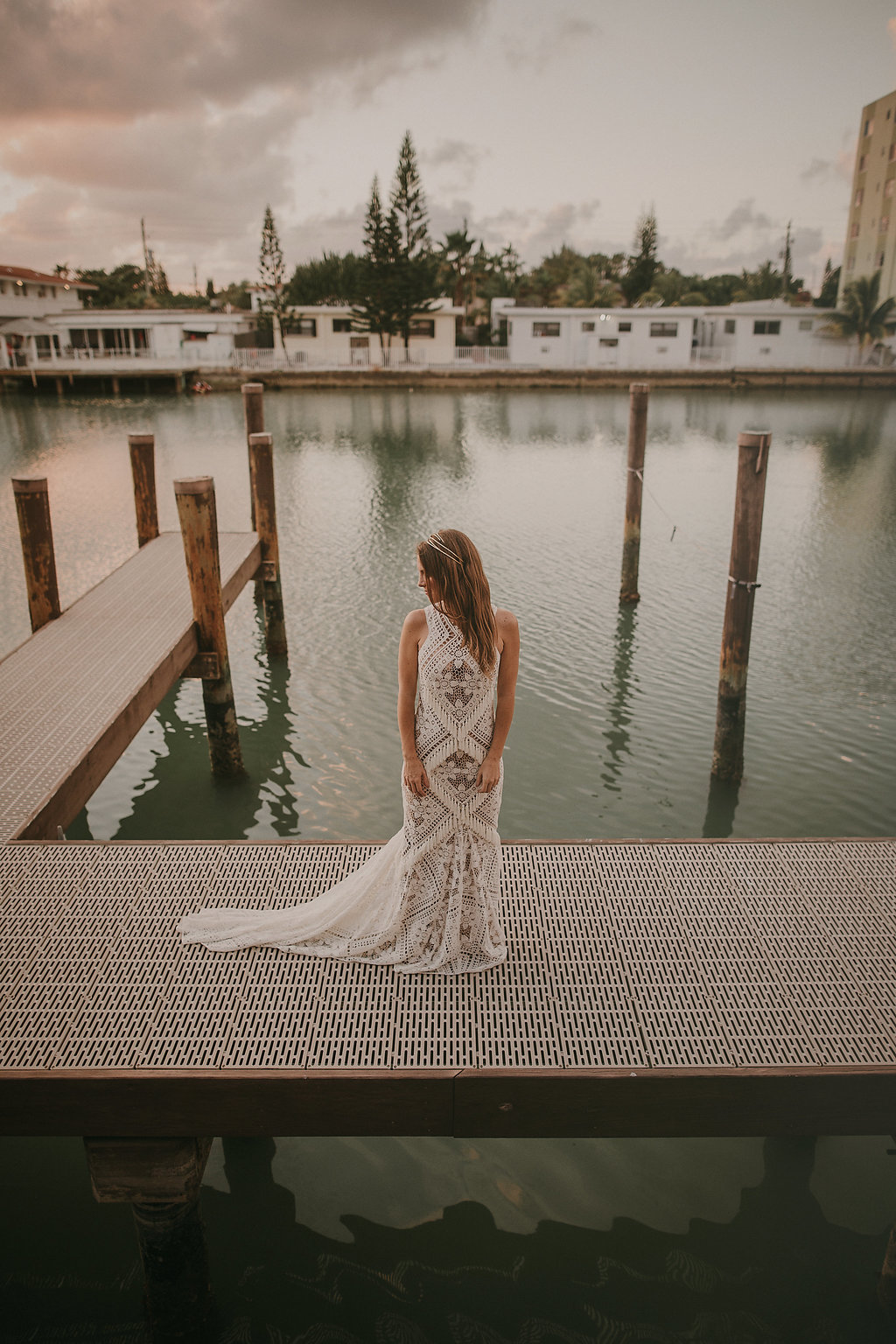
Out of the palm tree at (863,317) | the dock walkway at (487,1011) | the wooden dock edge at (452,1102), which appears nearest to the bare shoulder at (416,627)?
the dock walkway at (487,1011)

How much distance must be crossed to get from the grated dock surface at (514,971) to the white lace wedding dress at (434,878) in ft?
0.29

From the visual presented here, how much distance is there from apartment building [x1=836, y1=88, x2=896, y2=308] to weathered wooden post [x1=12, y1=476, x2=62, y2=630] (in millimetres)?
50737

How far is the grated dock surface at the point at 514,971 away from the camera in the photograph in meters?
2.83

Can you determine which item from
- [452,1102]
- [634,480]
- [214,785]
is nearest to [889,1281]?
[452,1102]

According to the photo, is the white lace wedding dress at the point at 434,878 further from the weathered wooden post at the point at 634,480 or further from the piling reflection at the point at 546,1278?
the weathered wooden post at the point at 634,480

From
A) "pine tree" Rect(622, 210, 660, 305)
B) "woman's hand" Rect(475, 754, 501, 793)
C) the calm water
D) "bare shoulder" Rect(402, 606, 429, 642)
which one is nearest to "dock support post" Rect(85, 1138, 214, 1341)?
the calm water

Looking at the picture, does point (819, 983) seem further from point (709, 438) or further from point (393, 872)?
point (709, 438)

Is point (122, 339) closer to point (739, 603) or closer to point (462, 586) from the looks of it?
point (739, 603)

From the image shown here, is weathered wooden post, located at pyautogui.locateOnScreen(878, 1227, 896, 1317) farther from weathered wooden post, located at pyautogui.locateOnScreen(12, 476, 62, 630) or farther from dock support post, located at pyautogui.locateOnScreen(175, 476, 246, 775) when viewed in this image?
weathered wooden post, located at pyautogui.locateOnScreen(12, 476, 62, 630)

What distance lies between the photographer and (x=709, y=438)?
25.8 metres

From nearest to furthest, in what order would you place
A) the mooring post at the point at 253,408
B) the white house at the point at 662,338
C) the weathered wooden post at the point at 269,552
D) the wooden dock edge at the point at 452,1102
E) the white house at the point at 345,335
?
the wooden dock edge at the point at 452,1102, the weathered wooden post at the point at 269,552, the mooring post at the point at 253,408, the white house at the point at 662,338, the white house at the point at 345,335

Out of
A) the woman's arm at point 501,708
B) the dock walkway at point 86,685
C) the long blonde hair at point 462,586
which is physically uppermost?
the long blonde hair at point 462,586

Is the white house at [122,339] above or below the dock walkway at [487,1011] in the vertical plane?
above

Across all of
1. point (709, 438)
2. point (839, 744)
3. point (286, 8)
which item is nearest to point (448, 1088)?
point (839, 744)
